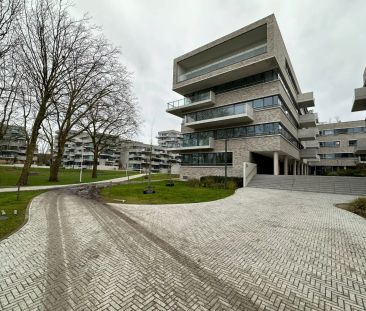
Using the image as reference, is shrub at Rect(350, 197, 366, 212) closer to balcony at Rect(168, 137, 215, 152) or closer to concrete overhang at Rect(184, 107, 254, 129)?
concrete overhang at Rect(184, 107, 254, 129)

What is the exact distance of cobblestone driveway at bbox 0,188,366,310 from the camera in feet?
11.5

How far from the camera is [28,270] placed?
4391mm

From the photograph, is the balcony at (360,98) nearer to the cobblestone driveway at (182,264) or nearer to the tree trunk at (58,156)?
the cobblestone driveway at (182,264)

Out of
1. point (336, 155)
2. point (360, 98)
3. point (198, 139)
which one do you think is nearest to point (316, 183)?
point (360, 98)

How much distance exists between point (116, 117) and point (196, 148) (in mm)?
15267

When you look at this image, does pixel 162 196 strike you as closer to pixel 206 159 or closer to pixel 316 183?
pixel 206 159

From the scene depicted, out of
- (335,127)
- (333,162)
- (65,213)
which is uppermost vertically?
(335,127)

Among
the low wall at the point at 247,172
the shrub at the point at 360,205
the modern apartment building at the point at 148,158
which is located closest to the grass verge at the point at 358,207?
the shrub at the point at 360,205

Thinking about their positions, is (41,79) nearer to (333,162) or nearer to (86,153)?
(333,162)

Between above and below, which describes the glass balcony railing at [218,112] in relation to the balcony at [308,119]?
below

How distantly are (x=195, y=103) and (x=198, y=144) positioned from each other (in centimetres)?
675

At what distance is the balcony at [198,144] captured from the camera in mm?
28469

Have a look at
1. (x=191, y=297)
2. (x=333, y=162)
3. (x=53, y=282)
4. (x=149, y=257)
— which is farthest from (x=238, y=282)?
(x=333, y=162)

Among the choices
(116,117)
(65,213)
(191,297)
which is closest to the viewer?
(191,297)
